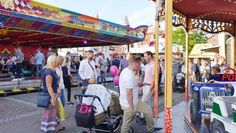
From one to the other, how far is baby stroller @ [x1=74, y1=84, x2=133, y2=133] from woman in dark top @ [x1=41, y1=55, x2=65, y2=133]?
440 mm

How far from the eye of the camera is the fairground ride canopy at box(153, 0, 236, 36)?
766 cm

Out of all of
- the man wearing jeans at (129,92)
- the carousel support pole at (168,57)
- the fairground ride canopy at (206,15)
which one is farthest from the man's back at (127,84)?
the fairground ride canopy at (206,15)

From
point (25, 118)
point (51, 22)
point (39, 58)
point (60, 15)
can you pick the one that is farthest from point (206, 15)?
point (39, 58)

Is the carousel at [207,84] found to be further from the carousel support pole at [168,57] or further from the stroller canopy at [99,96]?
the stroller canopy at [99,96]

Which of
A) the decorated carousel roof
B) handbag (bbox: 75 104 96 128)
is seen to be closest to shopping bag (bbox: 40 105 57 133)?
handbag (bbox: 75 104 96 128)

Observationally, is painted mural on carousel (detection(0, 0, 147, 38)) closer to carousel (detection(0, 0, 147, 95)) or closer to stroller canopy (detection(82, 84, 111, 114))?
carousel (detection(0, 0, 147, 95))

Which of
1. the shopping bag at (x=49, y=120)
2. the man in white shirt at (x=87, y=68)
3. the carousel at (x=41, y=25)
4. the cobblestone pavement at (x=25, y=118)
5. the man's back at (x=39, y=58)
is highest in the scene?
the carousel at (x=41, y=25)

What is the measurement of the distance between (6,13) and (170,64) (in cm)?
948

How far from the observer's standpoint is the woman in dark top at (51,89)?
17.8ft

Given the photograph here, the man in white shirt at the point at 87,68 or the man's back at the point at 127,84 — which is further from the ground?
the man in white shirt at the point at 87,68

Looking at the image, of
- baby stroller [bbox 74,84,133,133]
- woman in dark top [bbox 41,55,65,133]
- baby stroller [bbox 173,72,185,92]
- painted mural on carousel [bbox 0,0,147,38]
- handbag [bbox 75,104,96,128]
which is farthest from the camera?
baby stroller [bbox 173,72,185,92]

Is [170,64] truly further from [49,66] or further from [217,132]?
[49,66]

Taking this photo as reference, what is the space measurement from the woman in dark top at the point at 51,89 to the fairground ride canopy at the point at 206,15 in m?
3.04

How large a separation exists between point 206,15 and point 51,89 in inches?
234
